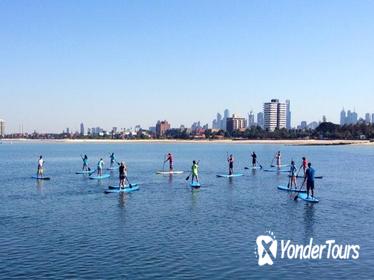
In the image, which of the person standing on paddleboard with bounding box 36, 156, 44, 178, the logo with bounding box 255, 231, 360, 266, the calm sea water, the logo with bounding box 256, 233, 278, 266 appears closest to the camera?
the calm sea water

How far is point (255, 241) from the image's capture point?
67.2 ft

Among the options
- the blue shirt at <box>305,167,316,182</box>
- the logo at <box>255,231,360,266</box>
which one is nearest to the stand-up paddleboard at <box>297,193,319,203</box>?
the blue shirt at <box>305,167,316,182</box>

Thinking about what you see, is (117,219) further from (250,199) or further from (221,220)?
(250,199)

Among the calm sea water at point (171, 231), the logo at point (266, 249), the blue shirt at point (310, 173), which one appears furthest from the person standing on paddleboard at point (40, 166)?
the logo at point (266, 249)

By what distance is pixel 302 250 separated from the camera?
1931cm

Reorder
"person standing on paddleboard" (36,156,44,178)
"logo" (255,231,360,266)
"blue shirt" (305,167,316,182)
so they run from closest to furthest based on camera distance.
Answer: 1. "logo" (255,231,360,266)
2. "blue shirt" (305,167,316,182)
3. "person standing on paddleboard" (36,156,44,178)

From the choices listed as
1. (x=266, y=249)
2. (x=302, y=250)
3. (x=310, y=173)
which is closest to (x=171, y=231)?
(x=266, y=249)

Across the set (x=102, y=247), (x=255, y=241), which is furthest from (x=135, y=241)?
(x=255, y=241)

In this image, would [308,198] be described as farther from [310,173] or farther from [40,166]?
[40,166]

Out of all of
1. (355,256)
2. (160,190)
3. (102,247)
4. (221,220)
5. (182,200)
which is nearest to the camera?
(355,256)

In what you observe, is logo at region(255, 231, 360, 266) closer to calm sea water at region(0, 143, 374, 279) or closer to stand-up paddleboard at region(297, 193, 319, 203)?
calm sea water at region(0, 143, 374, 279)

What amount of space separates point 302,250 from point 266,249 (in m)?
1.41

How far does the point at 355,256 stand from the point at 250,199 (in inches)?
589

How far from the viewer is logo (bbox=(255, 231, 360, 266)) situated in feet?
59.8
